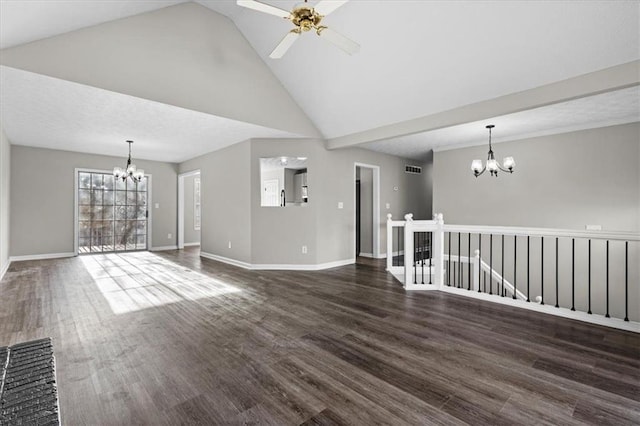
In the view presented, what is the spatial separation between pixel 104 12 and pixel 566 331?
19.1ft

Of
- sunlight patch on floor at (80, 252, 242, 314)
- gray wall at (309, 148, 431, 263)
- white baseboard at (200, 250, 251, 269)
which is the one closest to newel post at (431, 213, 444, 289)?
gray wall at (309, 148, 431, 263)

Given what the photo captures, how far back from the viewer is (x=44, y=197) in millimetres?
6895

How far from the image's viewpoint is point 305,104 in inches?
209

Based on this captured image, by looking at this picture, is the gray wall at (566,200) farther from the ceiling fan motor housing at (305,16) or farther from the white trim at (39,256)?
the white trim at (39,256)

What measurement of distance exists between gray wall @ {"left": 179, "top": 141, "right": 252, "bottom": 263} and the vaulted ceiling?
0.74m

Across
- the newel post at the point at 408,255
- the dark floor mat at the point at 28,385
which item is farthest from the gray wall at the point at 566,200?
the dark floor mat at the point at 28,385

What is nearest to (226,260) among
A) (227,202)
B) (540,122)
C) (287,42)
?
(227,202)

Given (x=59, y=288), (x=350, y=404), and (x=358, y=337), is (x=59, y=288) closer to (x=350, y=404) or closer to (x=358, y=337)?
(x=358, y=337)

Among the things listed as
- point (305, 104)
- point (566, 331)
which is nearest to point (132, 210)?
point (305, 104)

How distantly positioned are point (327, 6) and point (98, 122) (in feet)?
14.5

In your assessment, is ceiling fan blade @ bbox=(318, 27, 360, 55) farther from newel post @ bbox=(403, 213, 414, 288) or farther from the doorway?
the doorway

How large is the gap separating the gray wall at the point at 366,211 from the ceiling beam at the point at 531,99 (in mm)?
2729

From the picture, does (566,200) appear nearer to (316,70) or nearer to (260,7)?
(316,70)

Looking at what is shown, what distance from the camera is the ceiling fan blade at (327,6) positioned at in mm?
2172
